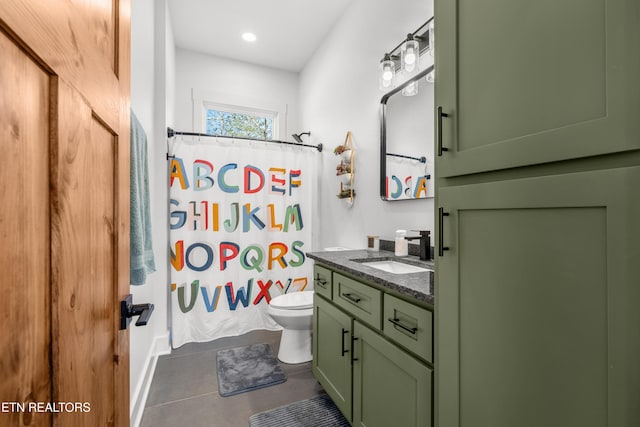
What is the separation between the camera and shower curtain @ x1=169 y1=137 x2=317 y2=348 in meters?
2.52

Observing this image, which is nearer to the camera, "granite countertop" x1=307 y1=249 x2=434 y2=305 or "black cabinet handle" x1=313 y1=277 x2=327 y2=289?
"granite countertop" x1=307 y1=249 x2=434 y2=305

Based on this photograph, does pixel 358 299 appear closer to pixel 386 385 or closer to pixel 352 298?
pixel 352 298

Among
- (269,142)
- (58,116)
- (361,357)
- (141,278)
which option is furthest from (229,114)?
(58,116)

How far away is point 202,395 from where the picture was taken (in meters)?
1.81

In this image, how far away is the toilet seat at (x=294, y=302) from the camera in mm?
2152

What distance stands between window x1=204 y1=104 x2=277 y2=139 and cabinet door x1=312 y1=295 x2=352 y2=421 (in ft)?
7.51

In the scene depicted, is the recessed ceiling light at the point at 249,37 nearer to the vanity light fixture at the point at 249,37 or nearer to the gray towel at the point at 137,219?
the vanity light fixture at the point at 249,37

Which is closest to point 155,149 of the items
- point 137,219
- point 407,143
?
point 137,219

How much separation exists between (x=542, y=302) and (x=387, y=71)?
5.44ft

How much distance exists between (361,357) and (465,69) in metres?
1.18

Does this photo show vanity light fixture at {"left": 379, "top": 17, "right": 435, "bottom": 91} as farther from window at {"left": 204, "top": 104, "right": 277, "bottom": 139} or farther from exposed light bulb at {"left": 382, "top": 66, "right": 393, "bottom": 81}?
window at {"left": 204, "top": 104, "right": 277, "bottom": 139}

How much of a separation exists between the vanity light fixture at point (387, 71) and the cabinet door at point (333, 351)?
140 centimetres

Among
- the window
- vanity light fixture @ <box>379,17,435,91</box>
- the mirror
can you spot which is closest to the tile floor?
the mirror

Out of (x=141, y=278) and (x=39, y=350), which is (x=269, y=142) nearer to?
(x=141, y=278)
